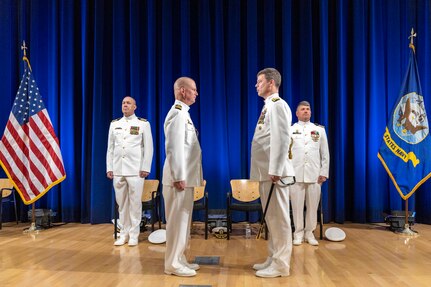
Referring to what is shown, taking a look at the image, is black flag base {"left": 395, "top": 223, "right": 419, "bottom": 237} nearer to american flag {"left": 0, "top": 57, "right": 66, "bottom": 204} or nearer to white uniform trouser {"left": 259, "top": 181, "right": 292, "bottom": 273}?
white uniform trouser {"left": 259, "top": 181, "right": 292, "bottom": 273}

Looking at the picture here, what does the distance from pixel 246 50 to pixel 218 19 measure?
692mm

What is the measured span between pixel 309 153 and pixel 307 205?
0.65 metres

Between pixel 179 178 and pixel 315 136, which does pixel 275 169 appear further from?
Answer: pixel 315 136

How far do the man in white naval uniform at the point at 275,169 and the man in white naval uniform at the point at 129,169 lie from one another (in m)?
1.81

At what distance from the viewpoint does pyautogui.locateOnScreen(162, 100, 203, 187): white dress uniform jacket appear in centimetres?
328

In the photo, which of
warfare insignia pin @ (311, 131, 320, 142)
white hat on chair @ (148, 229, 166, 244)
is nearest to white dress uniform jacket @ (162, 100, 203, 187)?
white hat on chair @ (148, 229, 166, 244)

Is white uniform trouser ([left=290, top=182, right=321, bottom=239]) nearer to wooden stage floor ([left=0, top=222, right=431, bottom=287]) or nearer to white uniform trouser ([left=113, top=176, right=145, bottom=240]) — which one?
wooden stage floor ([left=0, top=222, right=431, bottom=287])

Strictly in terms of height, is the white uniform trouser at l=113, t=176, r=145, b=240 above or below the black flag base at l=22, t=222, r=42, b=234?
above

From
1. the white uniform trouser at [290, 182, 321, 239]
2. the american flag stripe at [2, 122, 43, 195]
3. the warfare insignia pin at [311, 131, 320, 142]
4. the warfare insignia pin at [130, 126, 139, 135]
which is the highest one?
the warfare insignia pin at [130, 126, 139, 135]

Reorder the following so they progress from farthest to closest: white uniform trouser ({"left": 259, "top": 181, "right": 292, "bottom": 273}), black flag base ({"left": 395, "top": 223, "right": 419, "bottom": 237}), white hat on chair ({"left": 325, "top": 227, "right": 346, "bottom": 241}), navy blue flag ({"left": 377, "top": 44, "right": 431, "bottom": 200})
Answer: navy blue flag ({"left": 377, "top": 44, "right": 431, "bottom": 200}) < black flag base ({"left": 395, "top": 223, "right": 419, "bottom": 237}) < white hat on chair ({"left": 325, "top": 227, "right": 346, "bottom": 241}) < white uniform trouser ({"left": 259, "top": 181, "right": 292, "bottom": 273})

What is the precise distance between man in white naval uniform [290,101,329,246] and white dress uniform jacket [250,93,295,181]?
1461 mm

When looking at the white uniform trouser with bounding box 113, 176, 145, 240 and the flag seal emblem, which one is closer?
the white uniform trouser with bounding box 113, 176, 145, 240

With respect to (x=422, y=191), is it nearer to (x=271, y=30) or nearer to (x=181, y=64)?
(x=271, y=30)

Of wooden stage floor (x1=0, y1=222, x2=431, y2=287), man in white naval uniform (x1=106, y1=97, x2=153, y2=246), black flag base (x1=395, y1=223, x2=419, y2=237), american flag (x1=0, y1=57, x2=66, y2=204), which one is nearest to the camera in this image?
wooden stage floor (x1=0, y1=222, x2=431, y2=287)
